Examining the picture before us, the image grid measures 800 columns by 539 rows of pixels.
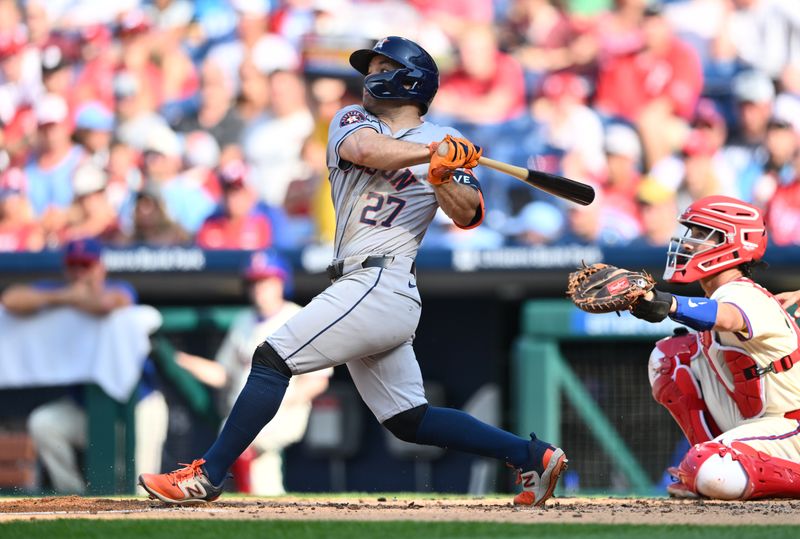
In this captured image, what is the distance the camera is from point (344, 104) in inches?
336

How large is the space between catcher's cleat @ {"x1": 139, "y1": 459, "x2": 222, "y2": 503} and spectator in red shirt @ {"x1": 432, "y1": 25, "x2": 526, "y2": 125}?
5132 mm

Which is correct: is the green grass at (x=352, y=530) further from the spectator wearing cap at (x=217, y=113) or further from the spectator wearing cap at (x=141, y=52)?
the spectator wearing cap at (x=141, y=52)

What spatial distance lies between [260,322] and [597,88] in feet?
10.6

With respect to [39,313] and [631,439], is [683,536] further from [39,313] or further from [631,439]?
[39,313]

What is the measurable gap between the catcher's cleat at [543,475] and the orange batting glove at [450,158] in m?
0.90

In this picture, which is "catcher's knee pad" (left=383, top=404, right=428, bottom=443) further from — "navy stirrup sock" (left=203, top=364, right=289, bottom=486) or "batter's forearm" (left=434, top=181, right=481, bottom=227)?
"batter's forearm" (left=434, top=181, right=481, bottom=227)

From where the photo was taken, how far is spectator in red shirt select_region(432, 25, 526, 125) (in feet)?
27.8

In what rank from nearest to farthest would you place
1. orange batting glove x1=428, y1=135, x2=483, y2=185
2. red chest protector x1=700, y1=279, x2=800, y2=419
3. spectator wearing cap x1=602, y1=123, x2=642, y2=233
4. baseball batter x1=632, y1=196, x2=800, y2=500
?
orange batting glove x1=428, y1=135, x2=483, y2=185 < baseball batter x1=632, y1=196, x2=800, y2=500 < red chest protector x1=700, y1=279, x2=800, y2=419 < spectator wearing cap x1=602, y1=123, x2=642, y2=233

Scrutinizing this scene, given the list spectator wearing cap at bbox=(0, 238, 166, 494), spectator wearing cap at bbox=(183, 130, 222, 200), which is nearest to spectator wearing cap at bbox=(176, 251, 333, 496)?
spectator wearing cap at bbox=(0, 238, 166, 494)

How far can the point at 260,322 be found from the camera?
6645 mm

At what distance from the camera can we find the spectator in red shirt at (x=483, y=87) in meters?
8.46

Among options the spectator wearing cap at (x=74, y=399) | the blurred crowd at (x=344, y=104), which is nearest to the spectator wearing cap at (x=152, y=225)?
the blurred crowd at (x=344, y=104)

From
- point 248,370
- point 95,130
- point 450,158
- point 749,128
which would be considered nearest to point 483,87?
point 749,128

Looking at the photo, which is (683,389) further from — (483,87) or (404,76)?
(483,87)
